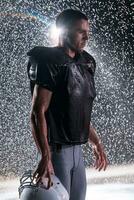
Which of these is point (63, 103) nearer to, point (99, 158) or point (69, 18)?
point (69, 18)

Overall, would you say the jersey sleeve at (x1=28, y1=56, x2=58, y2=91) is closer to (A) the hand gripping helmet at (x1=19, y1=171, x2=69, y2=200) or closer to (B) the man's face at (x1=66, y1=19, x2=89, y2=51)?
(B) the man's face at (x1=66, y1=19, x2=89, y2=51)

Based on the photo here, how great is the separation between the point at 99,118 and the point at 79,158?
6096mm

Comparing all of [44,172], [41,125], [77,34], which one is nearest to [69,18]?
[77,34]

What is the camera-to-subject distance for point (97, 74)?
8.95 meters

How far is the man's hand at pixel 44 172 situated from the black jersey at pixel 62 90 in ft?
0.43

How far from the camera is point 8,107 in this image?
8203mm

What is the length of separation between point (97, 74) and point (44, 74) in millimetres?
6989

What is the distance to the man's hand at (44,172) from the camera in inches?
76.8

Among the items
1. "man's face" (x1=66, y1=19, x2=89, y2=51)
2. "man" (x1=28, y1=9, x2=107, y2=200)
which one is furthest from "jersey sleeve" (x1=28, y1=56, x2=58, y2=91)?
"man's face" (x1=66, y1=19, x2=89, y2=51)

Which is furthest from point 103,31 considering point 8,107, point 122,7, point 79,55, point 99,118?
point 79,55

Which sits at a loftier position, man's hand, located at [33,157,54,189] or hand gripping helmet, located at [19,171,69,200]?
man's hand, located at [33,157,54,189]

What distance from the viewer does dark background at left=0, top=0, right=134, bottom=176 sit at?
8000 mm

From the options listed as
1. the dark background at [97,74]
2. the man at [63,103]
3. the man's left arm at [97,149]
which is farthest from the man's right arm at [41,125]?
the dark background at [97,74]

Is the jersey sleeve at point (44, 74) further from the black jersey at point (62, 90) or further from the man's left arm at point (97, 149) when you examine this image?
the man's left arm at point (97, 149)
